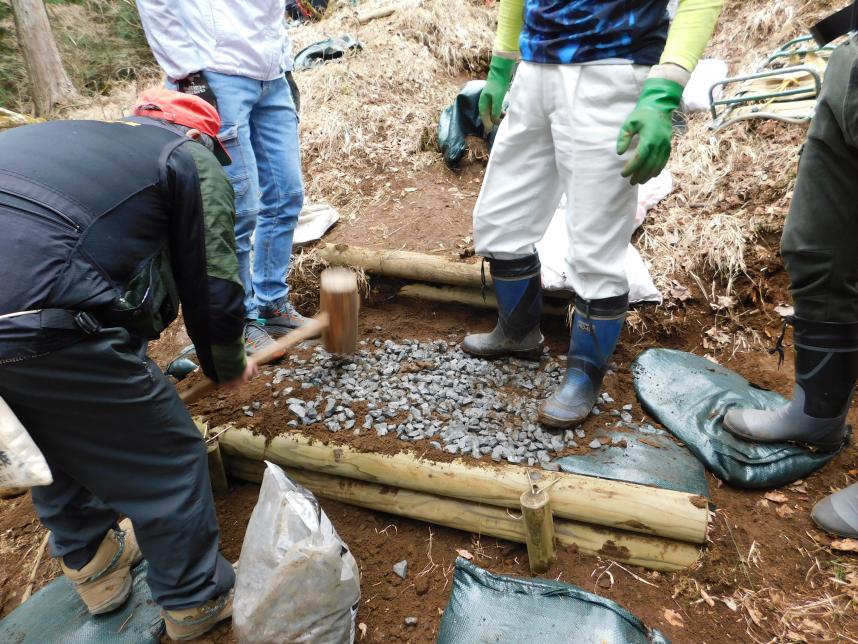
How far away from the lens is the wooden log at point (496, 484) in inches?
77.5

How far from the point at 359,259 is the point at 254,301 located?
739mm

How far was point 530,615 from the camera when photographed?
5.87ft

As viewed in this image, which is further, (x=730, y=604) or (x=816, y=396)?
(x=816, y=396)

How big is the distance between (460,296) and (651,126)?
5.80ft

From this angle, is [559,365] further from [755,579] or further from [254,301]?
[254,301]

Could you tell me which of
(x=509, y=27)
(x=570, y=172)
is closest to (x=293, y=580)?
(x=570, y=172)

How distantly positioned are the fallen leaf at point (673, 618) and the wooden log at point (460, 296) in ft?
5.42

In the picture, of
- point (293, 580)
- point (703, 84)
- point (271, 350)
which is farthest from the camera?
point (703, 84)

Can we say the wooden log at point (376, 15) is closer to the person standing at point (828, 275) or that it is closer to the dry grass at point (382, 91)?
the dry grass at point (382, 91)

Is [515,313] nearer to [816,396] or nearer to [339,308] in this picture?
[339,308]

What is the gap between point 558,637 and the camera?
5.62ft

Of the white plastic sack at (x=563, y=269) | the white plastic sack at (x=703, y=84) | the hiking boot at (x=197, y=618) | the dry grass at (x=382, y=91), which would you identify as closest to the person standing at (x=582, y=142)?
the white plastic sack at (x=563, y=269)

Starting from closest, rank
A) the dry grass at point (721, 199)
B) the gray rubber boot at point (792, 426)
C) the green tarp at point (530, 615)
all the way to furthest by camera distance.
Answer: the green tarp at point (530, 615), the gray rubber boot at point (792, 426), the dry grass at point (721, 199)

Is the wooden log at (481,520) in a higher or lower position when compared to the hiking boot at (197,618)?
higher
